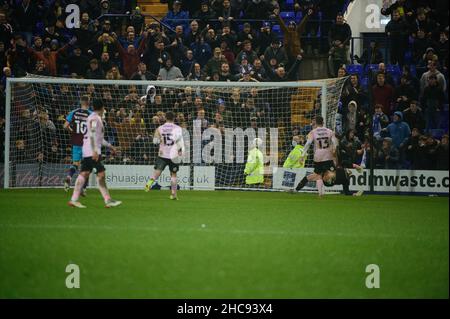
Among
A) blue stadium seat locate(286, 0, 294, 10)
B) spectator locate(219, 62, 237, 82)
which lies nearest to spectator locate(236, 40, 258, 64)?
spectator locate(219, 62, 237, 82)

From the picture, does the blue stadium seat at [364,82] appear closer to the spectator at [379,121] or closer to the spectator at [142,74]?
the spectator at [379,121]

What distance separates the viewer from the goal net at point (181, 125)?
22.2 m

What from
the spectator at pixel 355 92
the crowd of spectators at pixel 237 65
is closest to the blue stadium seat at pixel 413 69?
the crowd of spectators at pixel 237 65

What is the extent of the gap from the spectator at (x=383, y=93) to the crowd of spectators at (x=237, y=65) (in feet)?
0.09

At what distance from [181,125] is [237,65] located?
98.7 inches

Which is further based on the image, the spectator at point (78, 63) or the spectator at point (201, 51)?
the spectator at point (201, 51)

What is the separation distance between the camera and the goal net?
22156 mm

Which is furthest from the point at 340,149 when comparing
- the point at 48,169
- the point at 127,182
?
the point at 48,169

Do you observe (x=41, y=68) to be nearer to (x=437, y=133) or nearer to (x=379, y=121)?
(x=379, y=121)

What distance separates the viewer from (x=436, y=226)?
12938 millimetres

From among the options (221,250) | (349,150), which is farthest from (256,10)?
(221,250)

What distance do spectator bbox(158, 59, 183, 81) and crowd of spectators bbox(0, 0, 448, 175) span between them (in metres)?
0.03

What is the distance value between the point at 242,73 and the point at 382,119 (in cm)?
423

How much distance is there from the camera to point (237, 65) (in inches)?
922
